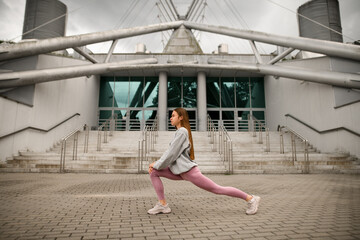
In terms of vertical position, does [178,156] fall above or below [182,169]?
above

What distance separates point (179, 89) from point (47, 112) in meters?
11.3

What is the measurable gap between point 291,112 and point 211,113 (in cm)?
680

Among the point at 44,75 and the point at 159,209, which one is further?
the point at 44,75

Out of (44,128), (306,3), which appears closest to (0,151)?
(44,128)

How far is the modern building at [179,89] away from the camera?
39.5 feet

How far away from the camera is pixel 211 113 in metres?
21.2

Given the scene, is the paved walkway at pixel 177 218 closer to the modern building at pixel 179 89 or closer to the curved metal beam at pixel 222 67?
the modern building at pixel 179 89

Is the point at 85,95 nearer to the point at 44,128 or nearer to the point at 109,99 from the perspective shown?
the point at 109,99

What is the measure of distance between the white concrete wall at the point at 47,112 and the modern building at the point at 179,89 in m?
0.05

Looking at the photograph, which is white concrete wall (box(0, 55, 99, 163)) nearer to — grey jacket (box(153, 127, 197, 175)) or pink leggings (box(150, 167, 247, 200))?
pink leggings (box(150, 167, 247, 200))

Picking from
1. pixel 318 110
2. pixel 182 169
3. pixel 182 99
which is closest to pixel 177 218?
pixel 182 169

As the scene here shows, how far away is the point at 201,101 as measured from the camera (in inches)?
790

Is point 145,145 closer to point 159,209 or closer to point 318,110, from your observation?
point 159,209

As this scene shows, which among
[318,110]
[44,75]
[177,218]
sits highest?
[44,75]
